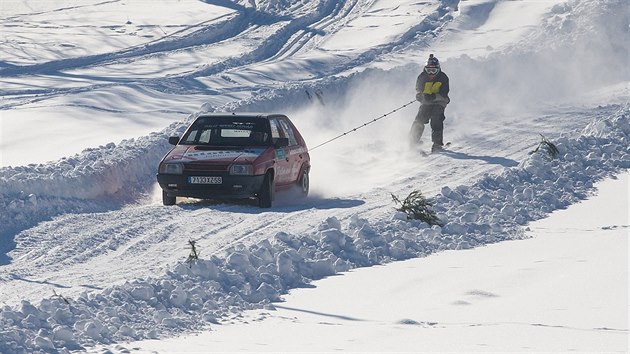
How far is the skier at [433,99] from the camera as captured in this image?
70.2 feet

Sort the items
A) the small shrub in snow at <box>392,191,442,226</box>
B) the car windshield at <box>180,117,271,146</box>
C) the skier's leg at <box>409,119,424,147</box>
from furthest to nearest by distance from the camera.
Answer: the skier's leg at <box>409,119,424,147</box>
the car windshield at <box>180,117,271,146</box>
the small shrub in snow at <box>392,191,442,226</box>

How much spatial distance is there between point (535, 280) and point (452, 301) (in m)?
1.18

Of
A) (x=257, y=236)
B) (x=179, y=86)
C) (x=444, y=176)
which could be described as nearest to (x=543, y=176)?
(x=444, y=176)

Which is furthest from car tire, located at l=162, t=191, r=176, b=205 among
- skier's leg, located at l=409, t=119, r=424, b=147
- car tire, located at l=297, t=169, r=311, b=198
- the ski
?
skier's leg, located at l=409, t=119, r=424, b=147

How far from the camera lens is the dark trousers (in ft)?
70.1

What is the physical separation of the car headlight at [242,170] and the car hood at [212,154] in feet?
0.49

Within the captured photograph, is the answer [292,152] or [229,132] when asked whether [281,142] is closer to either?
[292,152]

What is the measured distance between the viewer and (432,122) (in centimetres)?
2155

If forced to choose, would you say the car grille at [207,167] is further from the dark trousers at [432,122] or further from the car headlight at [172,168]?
the dark trousers at [432,122]

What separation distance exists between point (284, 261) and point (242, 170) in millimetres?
4288

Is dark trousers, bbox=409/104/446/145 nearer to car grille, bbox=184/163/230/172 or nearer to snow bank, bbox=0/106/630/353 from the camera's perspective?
snow bank, bbox=0/106/630/353

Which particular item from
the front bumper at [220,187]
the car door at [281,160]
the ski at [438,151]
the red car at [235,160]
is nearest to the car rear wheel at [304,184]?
the red car at [235,160]

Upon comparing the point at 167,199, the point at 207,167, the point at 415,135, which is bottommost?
the point at 167,199

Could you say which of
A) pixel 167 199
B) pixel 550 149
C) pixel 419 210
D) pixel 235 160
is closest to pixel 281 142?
pixel 235 160
